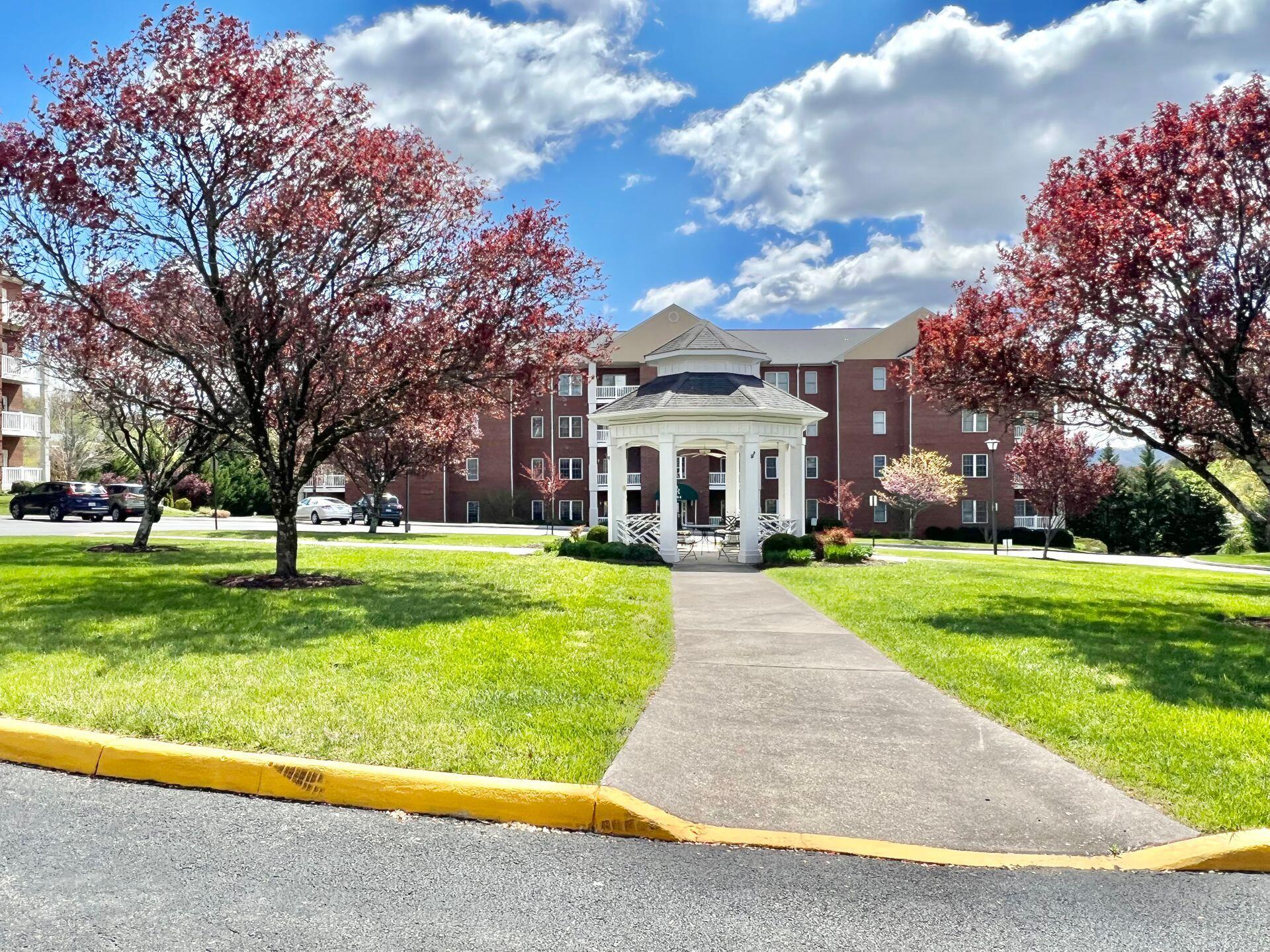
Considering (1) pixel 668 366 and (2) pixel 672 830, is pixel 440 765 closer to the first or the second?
(2) pixel 672 830

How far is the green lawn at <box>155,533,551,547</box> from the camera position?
27.7m

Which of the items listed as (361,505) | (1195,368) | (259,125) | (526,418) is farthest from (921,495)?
(259,125)

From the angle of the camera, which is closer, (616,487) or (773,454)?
(616,487)

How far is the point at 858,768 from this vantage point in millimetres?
5512

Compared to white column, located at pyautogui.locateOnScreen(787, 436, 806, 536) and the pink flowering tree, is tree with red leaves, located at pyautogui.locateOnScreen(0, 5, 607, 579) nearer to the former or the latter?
white column, located at pyautogui.locateOnScreen(787, 436, 806, 536)

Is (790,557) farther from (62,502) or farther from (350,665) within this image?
(62,502)

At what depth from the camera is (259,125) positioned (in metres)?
12.4

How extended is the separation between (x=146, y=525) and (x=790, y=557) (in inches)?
570

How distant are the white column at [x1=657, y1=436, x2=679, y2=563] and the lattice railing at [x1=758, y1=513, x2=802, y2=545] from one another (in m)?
2.57

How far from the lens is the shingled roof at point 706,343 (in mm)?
23969

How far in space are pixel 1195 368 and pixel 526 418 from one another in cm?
4545

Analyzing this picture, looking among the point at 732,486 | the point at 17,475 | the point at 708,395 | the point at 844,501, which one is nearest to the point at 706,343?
the point at 708,395

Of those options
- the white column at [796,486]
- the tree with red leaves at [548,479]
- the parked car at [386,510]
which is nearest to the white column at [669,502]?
the white column at [796,486]

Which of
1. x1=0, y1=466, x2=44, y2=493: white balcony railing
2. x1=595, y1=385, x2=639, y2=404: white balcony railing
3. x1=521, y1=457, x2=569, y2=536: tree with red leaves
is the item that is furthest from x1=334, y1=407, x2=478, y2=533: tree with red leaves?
x1=0, y1=466, x2=44, y2=493: white balcony railing
